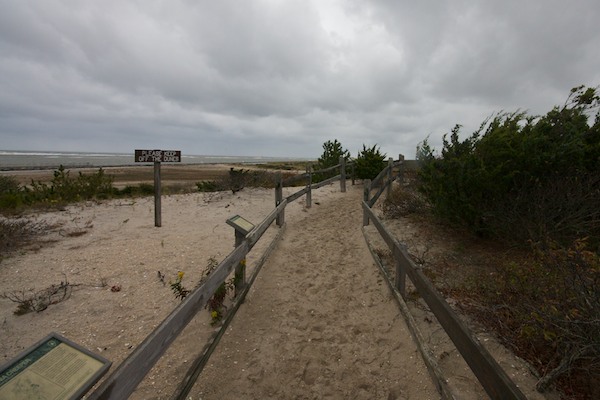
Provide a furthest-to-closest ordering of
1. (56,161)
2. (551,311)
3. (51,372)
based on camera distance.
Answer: (56,161)
(551,311)
(51,372)

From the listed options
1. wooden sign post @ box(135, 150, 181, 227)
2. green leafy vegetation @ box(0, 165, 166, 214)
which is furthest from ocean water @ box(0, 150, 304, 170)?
wooden sign post @ box(135, 150, 181, 227)

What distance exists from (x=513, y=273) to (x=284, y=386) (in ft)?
8.80

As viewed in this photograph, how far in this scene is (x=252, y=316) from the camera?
3740 millimetres

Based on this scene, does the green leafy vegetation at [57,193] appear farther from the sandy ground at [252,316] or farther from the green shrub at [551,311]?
the green shrub at [551,311]

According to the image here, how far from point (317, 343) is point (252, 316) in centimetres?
90

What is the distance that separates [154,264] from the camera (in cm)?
523

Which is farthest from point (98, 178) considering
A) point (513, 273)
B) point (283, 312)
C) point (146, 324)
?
point (513, 273)

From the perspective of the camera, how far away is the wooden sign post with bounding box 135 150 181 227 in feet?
23.3

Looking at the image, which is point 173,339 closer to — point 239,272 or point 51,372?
point 51,372

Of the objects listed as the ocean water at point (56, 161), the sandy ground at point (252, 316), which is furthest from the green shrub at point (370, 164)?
the ocean water at point (56, 161)

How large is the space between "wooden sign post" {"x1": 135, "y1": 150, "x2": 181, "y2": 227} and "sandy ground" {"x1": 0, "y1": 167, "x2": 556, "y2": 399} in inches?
19.5

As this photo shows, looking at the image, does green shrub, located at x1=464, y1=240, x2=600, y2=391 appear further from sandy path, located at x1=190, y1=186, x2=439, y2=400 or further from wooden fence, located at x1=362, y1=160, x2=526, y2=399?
sandy path, located at x1=190, y1=186, x2=439, y2=400

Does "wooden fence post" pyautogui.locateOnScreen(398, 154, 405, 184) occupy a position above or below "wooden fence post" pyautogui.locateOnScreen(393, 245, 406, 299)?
above

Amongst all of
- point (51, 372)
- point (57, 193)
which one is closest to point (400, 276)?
point (51, 372)
